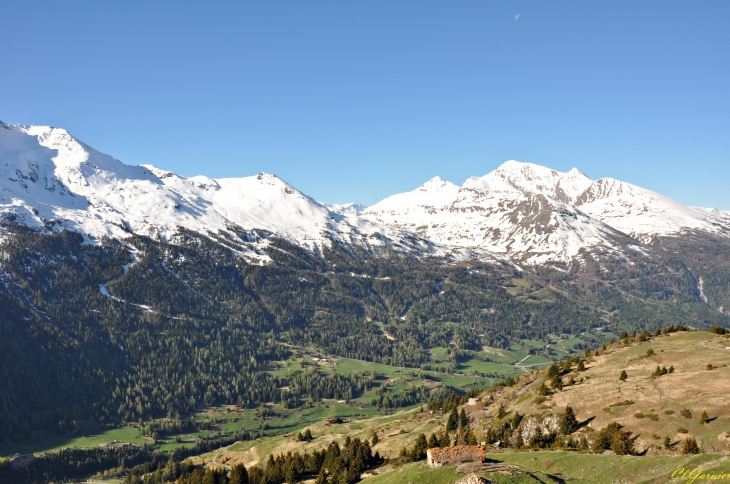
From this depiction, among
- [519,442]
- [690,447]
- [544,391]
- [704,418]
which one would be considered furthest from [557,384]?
[690,447]

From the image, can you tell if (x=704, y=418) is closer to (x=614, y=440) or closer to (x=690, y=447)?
(x=690, y=447)

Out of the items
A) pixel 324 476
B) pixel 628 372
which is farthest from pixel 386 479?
pixel 628 372

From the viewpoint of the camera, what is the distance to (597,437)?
82688mm

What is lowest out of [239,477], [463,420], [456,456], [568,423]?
[239,477]

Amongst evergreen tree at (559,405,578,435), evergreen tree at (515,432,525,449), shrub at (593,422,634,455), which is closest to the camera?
shrub at (593,422,634,455)
